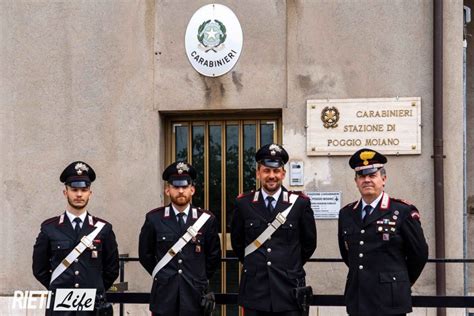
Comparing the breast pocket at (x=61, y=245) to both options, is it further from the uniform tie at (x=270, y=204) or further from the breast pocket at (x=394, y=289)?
the breast pocket at (x=394, y=289)

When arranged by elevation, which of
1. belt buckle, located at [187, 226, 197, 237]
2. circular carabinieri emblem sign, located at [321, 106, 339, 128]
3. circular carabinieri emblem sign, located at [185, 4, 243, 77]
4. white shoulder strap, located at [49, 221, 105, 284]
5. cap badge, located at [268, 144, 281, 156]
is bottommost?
white shoulder strap, located at [49, 221, 105, 284]

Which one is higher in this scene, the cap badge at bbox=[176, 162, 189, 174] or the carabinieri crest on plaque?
the carabinieri crest on plaque

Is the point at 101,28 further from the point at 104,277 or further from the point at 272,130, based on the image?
the point at 104,277

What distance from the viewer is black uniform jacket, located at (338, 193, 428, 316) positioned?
495 centimetres

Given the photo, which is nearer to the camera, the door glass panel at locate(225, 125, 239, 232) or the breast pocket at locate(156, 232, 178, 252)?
the breast pocket at locate(156, 232, 178, 252)

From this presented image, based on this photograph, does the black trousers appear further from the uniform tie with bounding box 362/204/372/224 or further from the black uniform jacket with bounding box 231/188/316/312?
the uniform tie with bounding box 362/204/372/224

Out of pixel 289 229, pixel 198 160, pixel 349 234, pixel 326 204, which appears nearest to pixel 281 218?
pixel 289 229

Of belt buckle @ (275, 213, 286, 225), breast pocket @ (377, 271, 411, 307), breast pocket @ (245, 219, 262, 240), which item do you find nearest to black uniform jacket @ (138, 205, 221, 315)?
breast pocket @ (245, 219, 262, 240)

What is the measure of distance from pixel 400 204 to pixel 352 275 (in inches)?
23.5

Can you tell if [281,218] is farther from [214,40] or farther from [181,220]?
[214,40]

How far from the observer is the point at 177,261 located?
5.50 m

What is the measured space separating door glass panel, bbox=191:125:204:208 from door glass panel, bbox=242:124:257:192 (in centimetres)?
46

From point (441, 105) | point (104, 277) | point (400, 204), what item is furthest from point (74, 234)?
point (441, 105)

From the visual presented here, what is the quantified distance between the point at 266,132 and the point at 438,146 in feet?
Answer: 5.81
